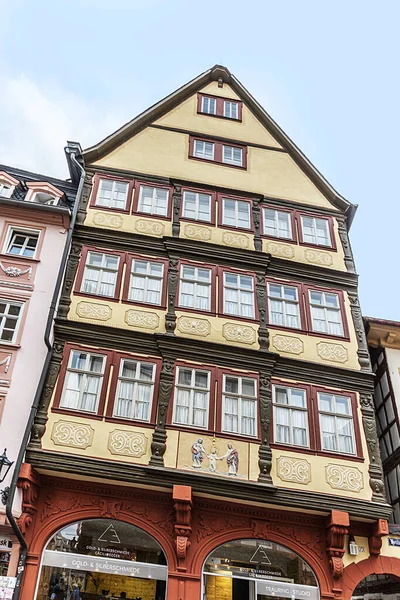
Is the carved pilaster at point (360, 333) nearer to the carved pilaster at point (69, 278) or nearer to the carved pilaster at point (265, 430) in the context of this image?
the carved pilaster at point (265, 430)

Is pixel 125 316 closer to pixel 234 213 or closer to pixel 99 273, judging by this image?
pixel 99 273

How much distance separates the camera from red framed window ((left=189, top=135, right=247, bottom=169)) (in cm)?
1961

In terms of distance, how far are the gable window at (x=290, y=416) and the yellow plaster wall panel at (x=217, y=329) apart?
1.48m

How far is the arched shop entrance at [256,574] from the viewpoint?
12820 mm

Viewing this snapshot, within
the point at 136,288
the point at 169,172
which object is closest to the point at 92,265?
the point at 136,288

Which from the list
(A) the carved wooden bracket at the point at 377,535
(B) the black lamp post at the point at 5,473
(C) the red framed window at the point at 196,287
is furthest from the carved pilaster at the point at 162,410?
(A) the carved wooden bracket at the point at 377,535

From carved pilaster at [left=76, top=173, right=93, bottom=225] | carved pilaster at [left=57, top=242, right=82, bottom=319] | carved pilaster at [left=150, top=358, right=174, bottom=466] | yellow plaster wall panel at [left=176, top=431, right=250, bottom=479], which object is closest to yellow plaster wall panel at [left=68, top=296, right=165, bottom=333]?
carved pilaster at [left=57, top=242, right=82, bottom=319]

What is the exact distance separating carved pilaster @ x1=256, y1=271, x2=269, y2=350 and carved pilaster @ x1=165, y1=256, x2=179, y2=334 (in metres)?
2.39

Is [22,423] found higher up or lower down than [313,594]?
higher up

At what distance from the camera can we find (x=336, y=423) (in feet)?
48.3

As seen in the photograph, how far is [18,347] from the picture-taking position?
46.5 feet

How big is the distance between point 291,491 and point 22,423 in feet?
21.1

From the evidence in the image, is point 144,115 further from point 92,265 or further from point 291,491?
point 291,491

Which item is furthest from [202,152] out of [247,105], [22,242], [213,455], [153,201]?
[213,455]
